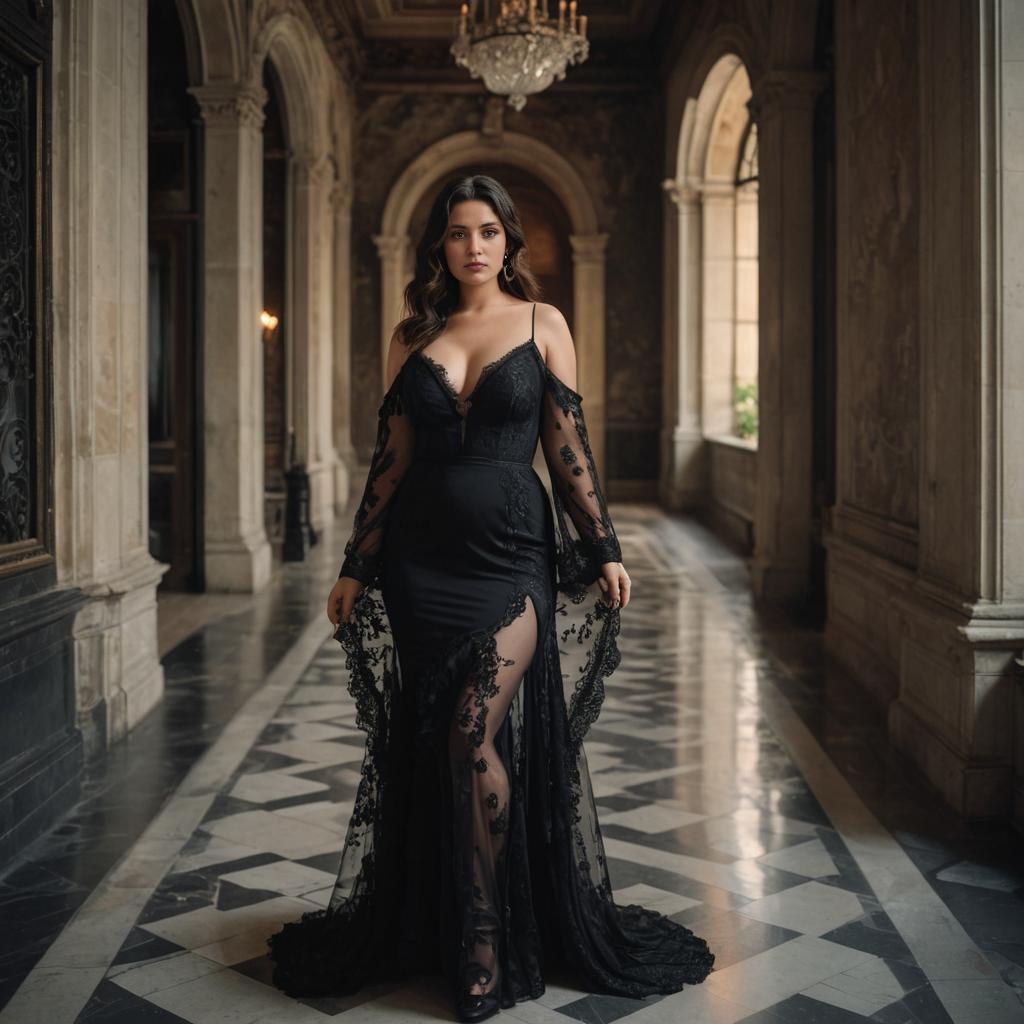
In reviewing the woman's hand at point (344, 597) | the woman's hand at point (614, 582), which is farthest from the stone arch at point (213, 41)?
the woman's hand at point (614, 582)

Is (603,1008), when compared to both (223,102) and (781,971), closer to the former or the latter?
(781,971)

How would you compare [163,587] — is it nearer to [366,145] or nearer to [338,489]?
[338,489]

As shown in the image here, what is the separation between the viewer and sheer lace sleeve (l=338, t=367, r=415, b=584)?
3.20 meters

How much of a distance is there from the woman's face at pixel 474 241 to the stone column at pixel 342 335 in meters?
12.8

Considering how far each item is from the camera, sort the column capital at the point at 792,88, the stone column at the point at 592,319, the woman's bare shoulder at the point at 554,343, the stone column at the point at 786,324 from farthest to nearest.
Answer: the stone column at the point at 592,319 < the stone column at the point at 786,324 < the column capital at the point at 792,88 < the woman's bare shoulder at the point at 554,343

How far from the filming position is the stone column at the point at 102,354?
15.9 ft

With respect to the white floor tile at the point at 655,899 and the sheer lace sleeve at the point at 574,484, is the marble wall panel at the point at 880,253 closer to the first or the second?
the white floor tile at the point at 655,899

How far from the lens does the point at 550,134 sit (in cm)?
1817

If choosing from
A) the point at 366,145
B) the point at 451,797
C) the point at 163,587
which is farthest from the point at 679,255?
the point at 451,797

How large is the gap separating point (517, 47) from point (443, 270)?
9691mm

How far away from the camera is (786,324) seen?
9133 millimetres

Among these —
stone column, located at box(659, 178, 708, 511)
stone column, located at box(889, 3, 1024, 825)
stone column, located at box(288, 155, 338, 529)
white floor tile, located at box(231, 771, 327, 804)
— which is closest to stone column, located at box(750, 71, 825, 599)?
stone column, located at box(889, 3, 1024, 825)

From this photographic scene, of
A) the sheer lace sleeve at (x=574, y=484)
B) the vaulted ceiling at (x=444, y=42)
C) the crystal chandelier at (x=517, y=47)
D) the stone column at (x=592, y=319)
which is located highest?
the vaulted ceiling at (x=444, y=42)

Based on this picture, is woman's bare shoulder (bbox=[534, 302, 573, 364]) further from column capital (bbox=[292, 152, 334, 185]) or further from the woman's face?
column capital (bbox=[292, 152, 334, 185])
